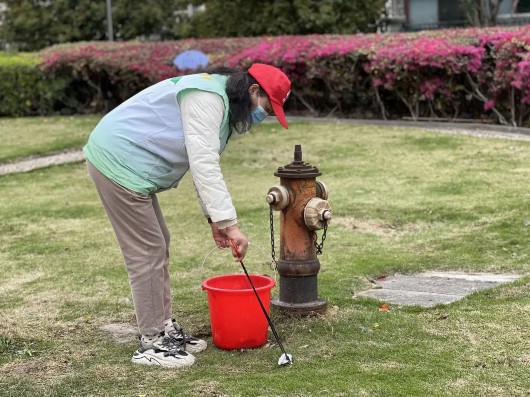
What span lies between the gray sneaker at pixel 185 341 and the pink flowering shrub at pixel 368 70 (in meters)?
8.37

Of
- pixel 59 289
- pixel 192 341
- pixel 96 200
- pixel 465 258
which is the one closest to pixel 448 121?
pixel 96 200

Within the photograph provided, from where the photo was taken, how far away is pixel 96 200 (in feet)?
33.1

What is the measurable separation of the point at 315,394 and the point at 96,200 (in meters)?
6.47

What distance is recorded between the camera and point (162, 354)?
179 inches

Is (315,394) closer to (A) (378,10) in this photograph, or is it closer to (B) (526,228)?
(B) (526,228)

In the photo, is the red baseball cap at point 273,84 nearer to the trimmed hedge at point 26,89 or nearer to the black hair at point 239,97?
the black hair at point 239,97

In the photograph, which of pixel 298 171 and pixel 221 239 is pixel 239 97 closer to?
pixel 221 239

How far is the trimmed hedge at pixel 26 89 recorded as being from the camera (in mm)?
19047

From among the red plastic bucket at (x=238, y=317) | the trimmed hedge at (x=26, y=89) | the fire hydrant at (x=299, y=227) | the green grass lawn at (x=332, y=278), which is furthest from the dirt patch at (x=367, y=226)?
the trimmed hedge at (x=26, y=89)

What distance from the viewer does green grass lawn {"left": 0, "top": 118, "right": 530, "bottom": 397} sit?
4.29 m

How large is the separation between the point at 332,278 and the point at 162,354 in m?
1.99

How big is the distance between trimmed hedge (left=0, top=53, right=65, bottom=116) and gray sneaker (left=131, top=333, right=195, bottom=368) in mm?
15054

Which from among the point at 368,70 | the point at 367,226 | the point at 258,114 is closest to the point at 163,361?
the point at 258,114

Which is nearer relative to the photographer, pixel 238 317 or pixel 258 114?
pixel 258 114
